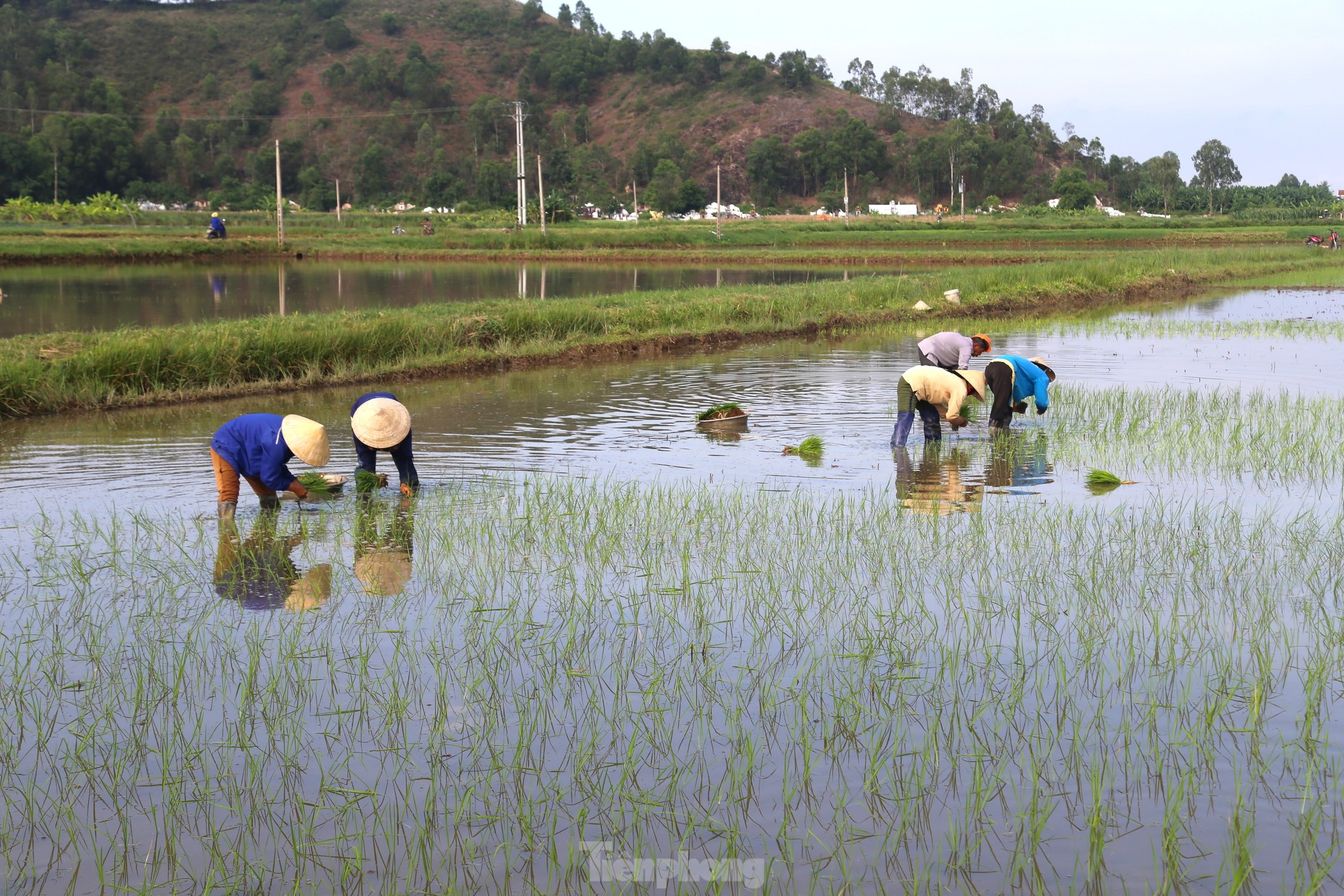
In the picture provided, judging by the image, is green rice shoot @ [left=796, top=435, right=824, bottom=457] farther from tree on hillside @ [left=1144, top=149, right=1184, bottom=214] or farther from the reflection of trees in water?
A: tree on hillside @ [left=1144, top=149, right=1184, bottom=214]

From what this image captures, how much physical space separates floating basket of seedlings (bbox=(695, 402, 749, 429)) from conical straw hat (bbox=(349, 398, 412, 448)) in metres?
3.41

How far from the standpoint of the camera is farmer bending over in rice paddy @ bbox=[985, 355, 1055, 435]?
27.4 feet

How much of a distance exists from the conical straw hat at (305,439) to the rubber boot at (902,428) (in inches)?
165

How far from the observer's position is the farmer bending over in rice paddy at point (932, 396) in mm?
8156

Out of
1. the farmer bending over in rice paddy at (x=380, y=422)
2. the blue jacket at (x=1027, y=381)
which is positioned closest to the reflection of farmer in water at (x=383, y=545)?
the farmer bending over in rice paddy at (x=380, y=422)

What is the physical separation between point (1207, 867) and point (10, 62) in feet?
424

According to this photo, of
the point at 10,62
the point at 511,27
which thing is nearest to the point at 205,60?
the point at 10,62

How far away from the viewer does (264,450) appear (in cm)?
623

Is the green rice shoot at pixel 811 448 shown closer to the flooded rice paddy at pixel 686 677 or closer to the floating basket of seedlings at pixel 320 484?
the flooded rice paddy at pixel 686 677

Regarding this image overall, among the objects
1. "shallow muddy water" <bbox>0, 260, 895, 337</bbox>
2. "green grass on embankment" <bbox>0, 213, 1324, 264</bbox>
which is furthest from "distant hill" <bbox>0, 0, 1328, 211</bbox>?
"shallow muddy water" <bbox>0, 260, 895, 337</bbox>

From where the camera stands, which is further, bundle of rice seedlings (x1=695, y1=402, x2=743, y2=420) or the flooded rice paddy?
bundle of rice seedlings (x1=695, y1=402, x2=743, y2=420)

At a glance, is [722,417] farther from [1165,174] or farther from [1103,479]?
[1165,174]

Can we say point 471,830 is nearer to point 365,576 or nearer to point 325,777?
point 325,777

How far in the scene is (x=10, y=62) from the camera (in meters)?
109
